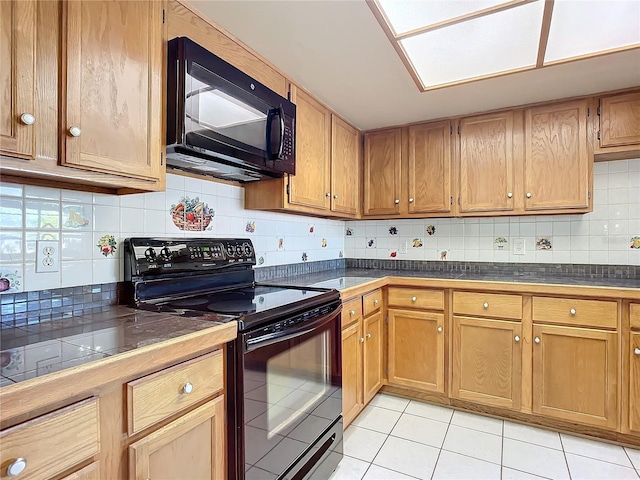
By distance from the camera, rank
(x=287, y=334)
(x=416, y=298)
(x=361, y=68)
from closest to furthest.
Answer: (x=287, y=334) < (x=361, y=68) < (x=416, y=298)

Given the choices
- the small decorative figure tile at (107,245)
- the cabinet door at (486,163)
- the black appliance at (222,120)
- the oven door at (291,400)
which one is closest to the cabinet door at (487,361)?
the cabinet door at (486,163)

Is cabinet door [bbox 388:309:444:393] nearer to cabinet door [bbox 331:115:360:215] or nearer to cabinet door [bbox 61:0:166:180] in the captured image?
cabinet door [bbox 331:115:360:215]

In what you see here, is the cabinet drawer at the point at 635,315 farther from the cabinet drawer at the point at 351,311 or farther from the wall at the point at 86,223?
the wall at the point at 86,223

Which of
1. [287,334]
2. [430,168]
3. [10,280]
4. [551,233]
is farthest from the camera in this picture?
[430,168]

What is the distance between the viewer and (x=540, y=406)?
2127 mm

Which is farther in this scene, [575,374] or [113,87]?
[575,374]

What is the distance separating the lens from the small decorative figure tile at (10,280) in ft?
3.62

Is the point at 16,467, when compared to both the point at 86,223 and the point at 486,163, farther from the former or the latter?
the point at 486,163

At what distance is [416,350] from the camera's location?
8.14 ft

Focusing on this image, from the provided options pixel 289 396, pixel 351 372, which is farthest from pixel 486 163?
pixel 289 396

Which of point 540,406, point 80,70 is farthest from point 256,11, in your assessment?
point 540,406

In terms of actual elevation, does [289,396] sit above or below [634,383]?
above

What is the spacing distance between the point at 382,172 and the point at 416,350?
1416 millimetres

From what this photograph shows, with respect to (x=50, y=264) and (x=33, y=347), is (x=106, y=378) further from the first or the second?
(x=50, y=264)
